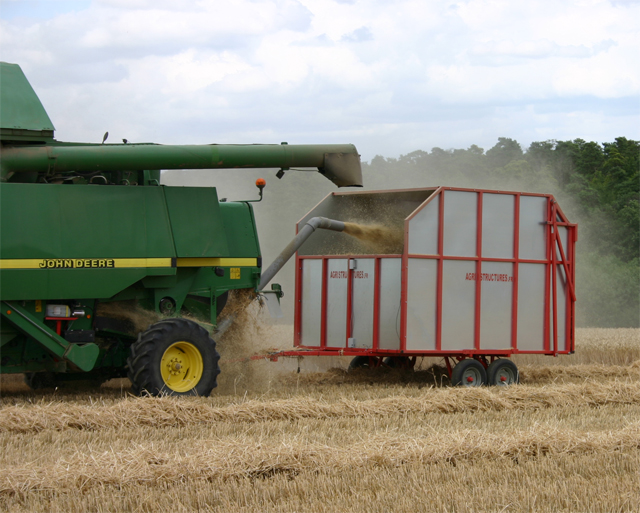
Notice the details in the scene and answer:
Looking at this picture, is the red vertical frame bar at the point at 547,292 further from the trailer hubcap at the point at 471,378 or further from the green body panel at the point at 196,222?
the green body panel at the point at 196,222

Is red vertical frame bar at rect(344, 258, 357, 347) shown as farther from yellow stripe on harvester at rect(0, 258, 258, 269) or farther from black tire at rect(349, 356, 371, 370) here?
yellow stripe on harvester at rect(0, 258, 258, 269)

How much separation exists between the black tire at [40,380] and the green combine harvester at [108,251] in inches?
45.5

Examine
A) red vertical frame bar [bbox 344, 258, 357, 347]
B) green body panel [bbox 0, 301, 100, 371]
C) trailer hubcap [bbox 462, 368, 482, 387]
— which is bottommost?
trailer hubcap [bbox 462, 368, 482, 387]

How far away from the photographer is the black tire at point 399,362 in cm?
1058

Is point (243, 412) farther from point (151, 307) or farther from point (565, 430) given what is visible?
point (565, 430)

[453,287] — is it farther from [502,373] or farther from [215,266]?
[215,266]

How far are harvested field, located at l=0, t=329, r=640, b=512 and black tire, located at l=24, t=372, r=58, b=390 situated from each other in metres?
0.56

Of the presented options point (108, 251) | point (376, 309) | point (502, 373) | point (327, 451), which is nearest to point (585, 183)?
point (502, 373)

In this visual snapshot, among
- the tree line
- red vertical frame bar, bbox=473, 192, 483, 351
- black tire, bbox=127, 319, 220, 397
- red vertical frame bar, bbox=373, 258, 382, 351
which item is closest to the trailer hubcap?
red vertical frame bar, bbox=473, 192, 483, 351

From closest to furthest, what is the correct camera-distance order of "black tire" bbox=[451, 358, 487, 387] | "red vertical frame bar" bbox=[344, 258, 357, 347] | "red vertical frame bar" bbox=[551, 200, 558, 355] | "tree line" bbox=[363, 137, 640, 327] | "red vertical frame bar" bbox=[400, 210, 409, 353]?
"red vertical frame bar" bbox=[400, 210, 409, 353]
"black tire" bbox=[451, 358, 487, 387]
"red vertical frame bar" bbox=[344, 258, 357, 347]
"red vertical frame bar" bbox=[551, 200, 558, 355]
"tree line" bbox=[363, 137, 640, 327]

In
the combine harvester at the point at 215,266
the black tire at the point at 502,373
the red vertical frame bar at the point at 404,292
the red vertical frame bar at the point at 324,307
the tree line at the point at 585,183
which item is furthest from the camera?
the tree line at the point at 585,183

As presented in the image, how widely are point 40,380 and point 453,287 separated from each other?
16.3 feet

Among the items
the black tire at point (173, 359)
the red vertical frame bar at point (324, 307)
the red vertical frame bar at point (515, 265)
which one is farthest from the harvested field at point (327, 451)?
the red vertical frame bar at point (324, 307)

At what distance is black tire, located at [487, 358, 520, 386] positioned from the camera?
9.55 metres
